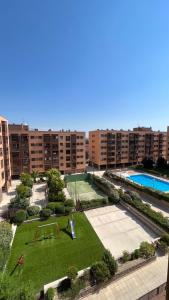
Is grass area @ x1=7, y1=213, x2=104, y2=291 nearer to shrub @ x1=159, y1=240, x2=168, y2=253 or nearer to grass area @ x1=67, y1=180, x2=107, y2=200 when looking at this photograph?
shrub @ x1=159, y1=240, x2=168, y2=253

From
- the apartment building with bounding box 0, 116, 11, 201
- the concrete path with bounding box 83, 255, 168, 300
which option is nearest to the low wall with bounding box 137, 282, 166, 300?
the concrete path with bounding box 83, 255, 168, 300

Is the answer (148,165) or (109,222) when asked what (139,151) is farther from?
(109,222)

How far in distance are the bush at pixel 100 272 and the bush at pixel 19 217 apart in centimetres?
1241

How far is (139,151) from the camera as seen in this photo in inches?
2290

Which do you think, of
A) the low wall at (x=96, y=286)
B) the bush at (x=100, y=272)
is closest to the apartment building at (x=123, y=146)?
the low wall at (x=96, y=286)

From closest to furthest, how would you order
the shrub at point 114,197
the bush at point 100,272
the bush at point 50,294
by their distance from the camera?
the bush at point 50,294
the bush at point 100,272
the shrub at point 114,197

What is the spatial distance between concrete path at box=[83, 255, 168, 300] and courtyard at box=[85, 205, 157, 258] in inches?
87.2

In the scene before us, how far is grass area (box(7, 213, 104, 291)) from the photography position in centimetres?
1408

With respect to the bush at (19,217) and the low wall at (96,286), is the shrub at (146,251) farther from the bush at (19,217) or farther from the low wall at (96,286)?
the bush at (19,217)

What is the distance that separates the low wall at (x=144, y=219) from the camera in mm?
19206

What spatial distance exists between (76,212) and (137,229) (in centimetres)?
879

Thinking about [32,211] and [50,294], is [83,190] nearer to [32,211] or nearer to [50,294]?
[32,211]

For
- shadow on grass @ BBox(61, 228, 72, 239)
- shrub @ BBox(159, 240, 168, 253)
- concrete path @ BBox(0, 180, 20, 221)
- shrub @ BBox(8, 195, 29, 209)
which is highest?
shrub @ BBox(8, 195, 29, 209)

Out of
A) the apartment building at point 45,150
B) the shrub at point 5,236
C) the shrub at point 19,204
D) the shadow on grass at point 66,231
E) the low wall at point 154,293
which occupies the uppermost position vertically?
the apartment building at point 45,150
